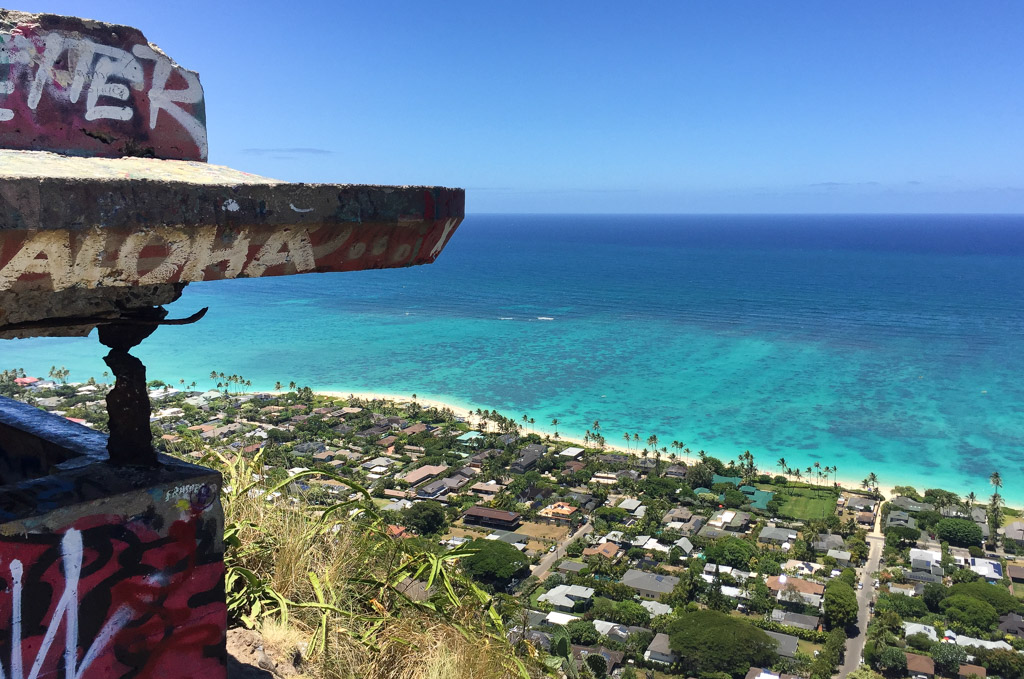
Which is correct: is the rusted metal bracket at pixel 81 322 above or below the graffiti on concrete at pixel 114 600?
above

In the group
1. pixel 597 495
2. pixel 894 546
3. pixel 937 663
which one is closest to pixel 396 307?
pixel 597 495

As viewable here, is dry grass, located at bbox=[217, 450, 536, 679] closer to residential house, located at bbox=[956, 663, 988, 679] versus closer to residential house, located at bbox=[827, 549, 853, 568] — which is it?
residential house, located at bbox=[956, 663, 988, 679]

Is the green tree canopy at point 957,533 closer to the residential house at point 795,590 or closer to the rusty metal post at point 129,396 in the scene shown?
the residential house at point 795,590

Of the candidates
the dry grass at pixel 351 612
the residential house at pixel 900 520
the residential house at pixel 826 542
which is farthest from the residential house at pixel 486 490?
the dry grass at pixel 351 612

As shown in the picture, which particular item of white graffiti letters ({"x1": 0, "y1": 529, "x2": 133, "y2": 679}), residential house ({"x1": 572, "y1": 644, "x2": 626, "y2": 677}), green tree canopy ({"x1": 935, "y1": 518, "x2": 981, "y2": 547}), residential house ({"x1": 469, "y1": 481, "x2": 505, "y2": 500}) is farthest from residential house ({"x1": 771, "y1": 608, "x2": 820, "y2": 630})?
white graffiti letters ({"x1": 0, "y1": 529, "x2": 133, "y2": 679})

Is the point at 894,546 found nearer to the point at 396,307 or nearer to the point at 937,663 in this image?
the point at 937,663

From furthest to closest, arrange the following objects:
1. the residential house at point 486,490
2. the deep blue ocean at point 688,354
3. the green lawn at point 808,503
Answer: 1. the deep blue ocean at point 688,354
2. the residential house at point 486,490
3. the green lawn at point 808,503
